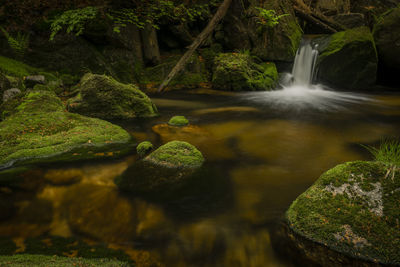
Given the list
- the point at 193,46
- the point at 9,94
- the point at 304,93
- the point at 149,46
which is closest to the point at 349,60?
the point at 304,93

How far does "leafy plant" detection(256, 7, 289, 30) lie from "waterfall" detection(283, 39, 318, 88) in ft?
6.96

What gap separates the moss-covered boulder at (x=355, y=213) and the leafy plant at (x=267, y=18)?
10.2 metres

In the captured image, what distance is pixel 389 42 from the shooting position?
11109 millimetres

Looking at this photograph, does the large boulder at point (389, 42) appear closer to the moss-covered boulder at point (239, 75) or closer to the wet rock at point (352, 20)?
the wet rock at point (352, 20)

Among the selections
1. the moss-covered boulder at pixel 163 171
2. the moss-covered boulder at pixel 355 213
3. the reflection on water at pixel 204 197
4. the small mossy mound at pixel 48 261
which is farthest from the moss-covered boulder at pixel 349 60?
the small mossy mound at pixel 48 261

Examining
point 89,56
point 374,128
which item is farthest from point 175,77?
point 374,128

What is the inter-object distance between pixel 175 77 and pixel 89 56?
11.8 ft

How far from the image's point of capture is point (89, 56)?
9.56 meters

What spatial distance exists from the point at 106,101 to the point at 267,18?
914cm

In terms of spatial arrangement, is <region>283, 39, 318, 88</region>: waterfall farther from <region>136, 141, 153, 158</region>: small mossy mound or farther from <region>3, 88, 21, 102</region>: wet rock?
<region>3, 88, 21, 102</region>: wet rock

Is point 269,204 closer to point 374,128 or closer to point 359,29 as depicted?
point 374,128

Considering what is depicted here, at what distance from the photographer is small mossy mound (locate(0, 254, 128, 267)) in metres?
1.99

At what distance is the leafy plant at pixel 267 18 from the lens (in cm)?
1112

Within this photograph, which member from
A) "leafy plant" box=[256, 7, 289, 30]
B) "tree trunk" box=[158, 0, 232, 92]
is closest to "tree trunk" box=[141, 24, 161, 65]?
"tree trunk" box=[158, 0, 232, 92]
